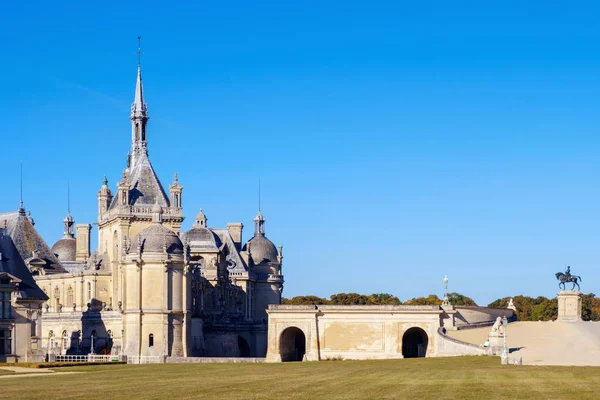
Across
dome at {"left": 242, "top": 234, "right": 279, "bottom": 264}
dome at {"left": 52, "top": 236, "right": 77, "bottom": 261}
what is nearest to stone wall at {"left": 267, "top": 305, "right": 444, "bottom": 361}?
dome at {"left": 242, "top": 234, "right": 279, "bottom": 264}

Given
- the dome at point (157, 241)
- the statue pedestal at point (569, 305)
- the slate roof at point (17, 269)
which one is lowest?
the statue pedestal at point (569, 305)

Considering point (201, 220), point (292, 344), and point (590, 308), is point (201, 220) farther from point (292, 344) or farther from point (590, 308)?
point (590, 308)

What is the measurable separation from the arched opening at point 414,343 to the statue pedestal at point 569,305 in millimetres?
16990

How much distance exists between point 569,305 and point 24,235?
5479 cm

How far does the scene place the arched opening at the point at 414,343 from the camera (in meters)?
107

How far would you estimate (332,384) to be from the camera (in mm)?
47875

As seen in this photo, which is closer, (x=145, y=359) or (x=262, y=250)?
(x=145, y=359)

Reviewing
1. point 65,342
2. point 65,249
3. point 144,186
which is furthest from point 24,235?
point 65,249

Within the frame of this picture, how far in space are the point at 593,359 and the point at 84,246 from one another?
7264cm

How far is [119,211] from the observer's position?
4417 inches

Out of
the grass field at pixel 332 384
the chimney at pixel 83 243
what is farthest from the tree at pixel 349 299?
the grass field at pixel 332 384

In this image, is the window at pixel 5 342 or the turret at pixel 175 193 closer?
the window at pixel 5 342

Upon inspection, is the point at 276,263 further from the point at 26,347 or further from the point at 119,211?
the point at 26,347

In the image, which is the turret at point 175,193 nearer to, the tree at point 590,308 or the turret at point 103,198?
the turret at point 103,198
